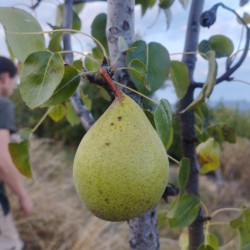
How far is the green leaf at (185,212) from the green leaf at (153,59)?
0.33 meters

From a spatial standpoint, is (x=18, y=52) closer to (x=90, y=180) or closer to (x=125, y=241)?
(x=90, y=180)

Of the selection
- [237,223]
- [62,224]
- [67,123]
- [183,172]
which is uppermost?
[183,172]

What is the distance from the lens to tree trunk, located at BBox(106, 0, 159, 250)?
1.98 feet

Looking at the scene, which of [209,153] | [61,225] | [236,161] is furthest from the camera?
[236,161]

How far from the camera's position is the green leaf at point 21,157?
0.70m

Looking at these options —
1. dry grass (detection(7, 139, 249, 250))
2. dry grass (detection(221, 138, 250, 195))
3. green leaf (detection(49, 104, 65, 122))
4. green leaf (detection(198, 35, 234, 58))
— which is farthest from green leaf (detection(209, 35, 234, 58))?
dry grass (detection(221, 138, 250, 195))

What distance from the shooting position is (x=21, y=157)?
0.70 m

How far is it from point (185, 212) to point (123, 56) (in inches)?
16.5

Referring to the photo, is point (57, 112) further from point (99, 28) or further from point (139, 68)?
point (139, 68)

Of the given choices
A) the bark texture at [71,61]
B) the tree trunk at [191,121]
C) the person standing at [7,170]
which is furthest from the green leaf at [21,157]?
the person standing at [7,170]

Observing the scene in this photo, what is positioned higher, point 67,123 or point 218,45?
point 218,45

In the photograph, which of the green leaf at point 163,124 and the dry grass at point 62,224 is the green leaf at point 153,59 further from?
the dry grass at point 62,224

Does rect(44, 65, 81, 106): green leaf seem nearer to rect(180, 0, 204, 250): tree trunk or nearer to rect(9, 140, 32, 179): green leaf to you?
rect(9, 140, 32, 179): green leaf

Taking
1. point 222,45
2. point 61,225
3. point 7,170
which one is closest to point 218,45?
point 222,45
